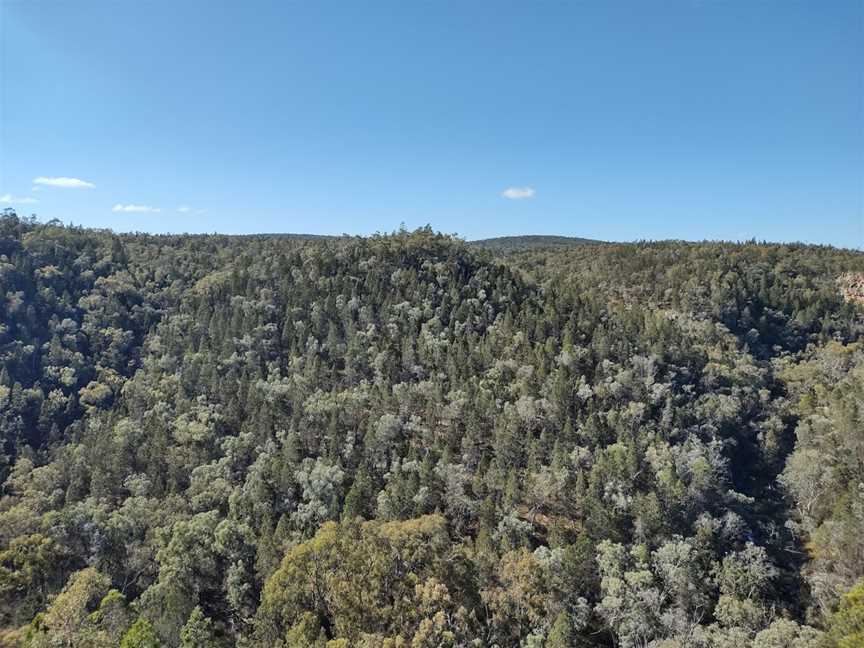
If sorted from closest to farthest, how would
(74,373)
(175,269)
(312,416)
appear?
(312,416) → (74,373) → (175,269)

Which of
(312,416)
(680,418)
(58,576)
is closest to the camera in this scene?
(58,576)

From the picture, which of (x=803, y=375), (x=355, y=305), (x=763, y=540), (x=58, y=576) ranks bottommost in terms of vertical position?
(x=58, y=576)

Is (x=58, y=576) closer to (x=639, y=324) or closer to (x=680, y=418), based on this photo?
(x=680, y=418)

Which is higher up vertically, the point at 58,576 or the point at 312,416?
the point at 312,416

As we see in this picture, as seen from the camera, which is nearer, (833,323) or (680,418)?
(680,418)

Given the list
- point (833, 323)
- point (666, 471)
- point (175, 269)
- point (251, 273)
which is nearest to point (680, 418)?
point (666, 471)

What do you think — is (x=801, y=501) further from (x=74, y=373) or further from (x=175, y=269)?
(x=175, y=269)

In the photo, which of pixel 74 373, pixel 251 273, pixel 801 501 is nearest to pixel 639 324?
pixel 801 501
